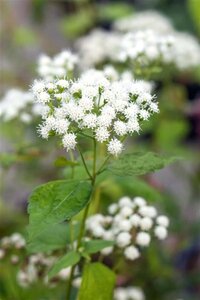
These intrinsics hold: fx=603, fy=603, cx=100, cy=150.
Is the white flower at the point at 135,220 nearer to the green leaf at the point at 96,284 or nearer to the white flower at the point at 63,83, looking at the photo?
the green leaf at the point at 96,284

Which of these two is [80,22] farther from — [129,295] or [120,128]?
[120,128]

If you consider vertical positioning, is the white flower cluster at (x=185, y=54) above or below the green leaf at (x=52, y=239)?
above

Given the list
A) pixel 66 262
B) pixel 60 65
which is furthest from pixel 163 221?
pixel 60 65

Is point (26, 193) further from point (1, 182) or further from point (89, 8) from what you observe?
point (89, 8)

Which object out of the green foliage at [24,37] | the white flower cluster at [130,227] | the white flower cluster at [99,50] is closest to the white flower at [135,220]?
the white flower cluster at [130,227]

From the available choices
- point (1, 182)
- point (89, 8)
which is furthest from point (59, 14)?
point (1, 182)

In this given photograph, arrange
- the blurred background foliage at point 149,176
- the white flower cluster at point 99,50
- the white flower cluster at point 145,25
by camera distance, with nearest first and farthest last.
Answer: the blurred background foliage at point 149,176
the white flower cluster at point 99,50
the white flower cluster at point 145,25

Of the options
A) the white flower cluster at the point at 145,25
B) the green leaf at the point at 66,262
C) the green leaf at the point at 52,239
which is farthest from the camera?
the white flower cluster at the point at 145,25
